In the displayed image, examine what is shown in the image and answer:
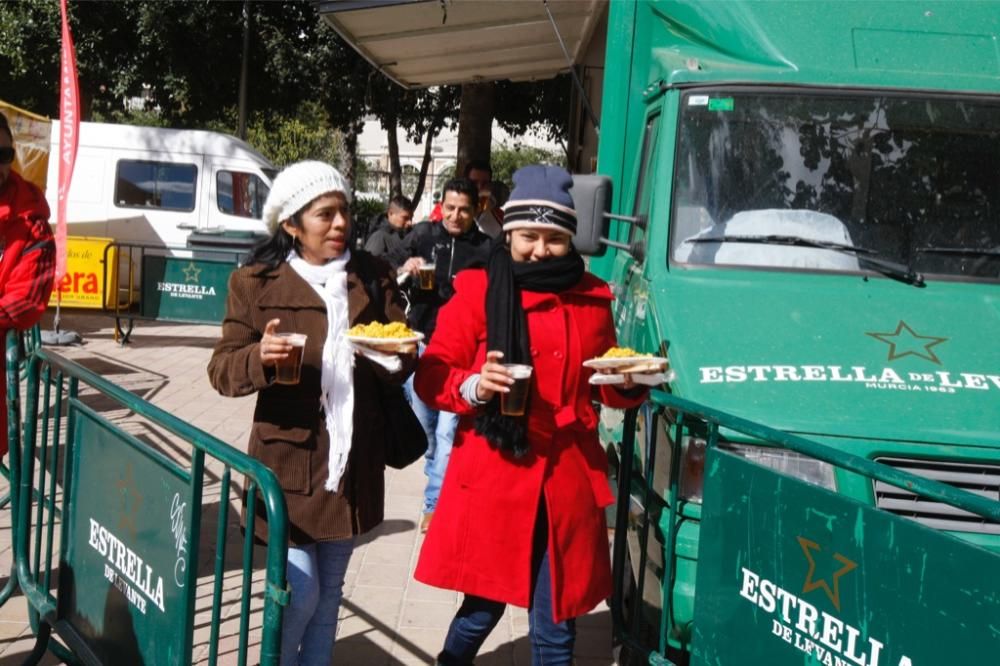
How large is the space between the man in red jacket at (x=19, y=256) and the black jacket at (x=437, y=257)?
1.94 meters

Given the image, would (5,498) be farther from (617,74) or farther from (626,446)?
(617,74)

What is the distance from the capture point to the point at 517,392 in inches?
125

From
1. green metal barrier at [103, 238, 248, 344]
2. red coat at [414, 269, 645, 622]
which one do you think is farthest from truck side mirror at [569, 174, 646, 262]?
green metal barrier at [103, 238, 248, 344]

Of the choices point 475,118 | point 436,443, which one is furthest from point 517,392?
point 475,118

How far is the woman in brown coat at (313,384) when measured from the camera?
329cm

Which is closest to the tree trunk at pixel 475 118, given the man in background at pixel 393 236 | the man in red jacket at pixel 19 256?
the man in background at pixel 393 236

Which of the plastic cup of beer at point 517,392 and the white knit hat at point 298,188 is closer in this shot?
the plastic cup of beer at point 517,392

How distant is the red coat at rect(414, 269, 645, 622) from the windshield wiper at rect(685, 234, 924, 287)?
3.92 feet

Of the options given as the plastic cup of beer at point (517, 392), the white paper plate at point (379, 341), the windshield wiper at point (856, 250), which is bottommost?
the plastic cup of beer at point (517, 392)

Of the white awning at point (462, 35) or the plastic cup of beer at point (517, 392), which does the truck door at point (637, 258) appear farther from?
the white awning at point (462, 35)

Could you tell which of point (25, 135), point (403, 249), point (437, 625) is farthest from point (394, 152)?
point (437, 625)

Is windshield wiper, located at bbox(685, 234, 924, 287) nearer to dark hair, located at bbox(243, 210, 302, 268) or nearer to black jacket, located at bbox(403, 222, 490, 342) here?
black jacket, located at bbox(403, 222, 490, 342)

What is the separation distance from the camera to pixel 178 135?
17.4 metres

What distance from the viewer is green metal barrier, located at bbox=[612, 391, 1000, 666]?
7.48 feet
